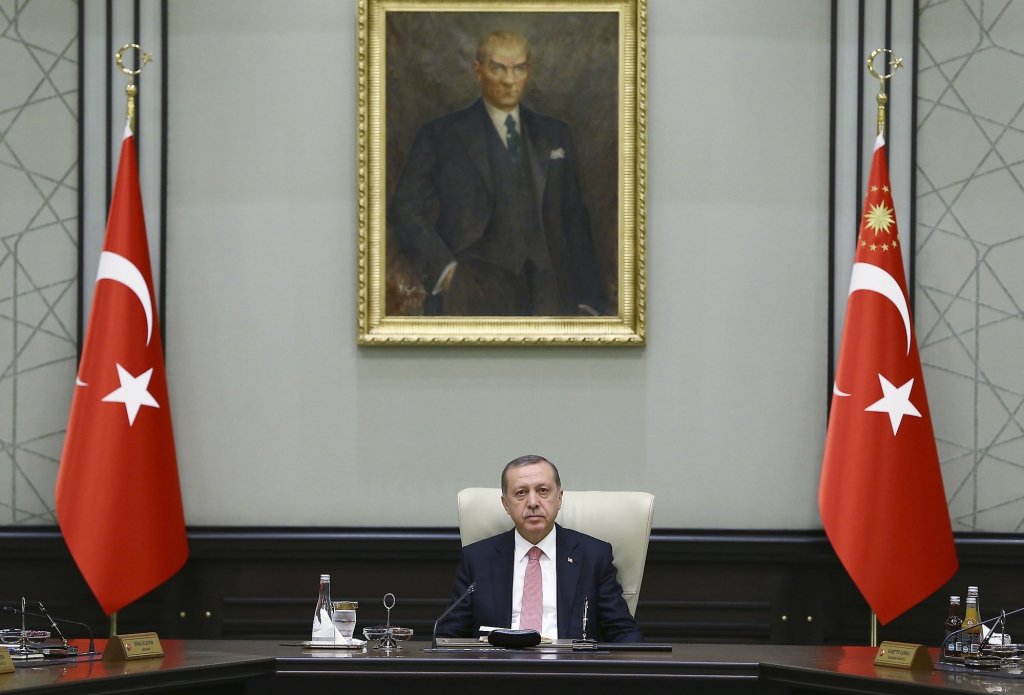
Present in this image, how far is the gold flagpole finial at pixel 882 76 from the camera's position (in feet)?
13.8

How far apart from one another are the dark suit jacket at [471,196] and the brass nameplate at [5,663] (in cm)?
229

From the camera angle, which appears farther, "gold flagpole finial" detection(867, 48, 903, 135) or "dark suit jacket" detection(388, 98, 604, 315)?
"dark suit jacket" detection(388, 98, 604, 315)

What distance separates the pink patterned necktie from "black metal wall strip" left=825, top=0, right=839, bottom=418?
5.05ft

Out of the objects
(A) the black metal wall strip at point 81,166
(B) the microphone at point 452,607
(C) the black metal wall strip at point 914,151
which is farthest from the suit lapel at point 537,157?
(A) the black metal wall strip at point 81,166

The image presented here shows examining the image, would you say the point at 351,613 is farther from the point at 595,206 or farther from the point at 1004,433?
the point at 1004,433

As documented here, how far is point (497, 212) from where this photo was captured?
4.41m

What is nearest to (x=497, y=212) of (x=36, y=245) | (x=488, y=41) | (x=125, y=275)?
(x=488, y=41)

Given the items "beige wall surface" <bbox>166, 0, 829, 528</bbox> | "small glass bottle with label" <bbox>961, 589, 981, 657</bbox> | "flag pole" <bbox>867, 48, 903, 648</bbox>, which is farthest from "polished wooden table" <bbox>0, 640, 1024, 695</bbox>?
"beige wall surface" <bbox>166, 0, 829, 528</bbox>

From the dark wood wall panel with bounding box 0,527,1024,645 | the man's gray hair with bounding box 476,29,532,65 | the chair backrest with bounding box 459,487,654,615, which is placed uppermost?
the man's gray hair with bounding box 476,29,532,65

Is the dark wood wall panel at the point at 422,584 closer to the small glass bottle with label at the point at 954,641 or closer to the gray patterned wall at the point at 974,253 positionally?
the gray patterned wall at the point at 974,253

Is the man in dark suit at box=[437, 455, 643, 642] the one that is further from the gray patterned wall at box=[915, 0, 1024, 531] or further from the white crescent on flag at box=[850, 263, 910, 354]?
the gray patterned wall at box=[915, 0, 1024, 531]

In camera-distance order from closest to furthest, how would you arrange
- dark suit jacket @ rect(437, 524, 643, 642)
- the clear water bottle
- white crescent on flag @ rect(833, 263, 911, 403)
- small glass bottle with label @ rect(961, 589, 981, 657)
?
small glass bottle with label @ rect(961, 589, 981, 657)
the clear water bottle
dark suit jacket @ rect(437, 524, 643, 642)
white crescent on flag @ rect(833, 263, 911, 403)

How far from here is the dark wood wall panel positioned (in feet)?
14.0

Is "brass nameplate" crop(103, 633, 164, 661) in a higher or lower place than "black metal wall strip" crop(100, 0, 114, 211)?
lower
